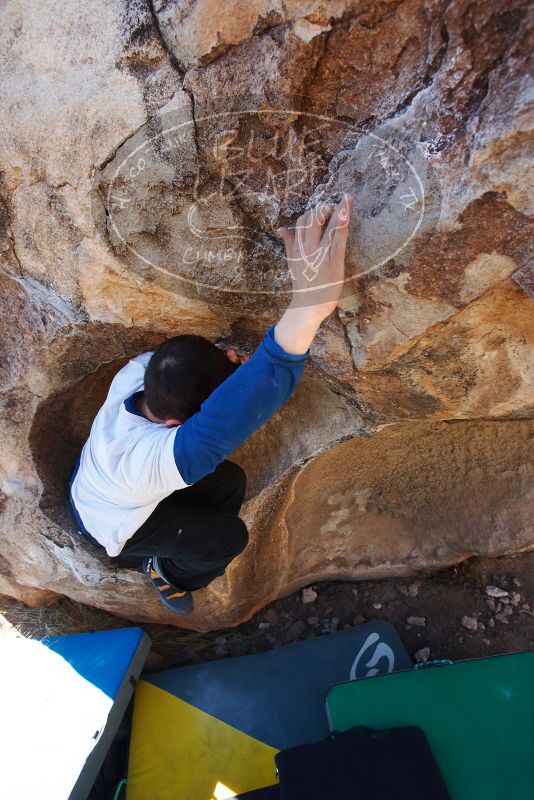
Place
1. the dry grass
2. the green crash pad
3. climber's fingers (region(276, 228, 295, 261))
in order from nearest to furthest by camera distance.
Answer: climber's fingers (region(276, 228, 295, 261)) < the green crash pad < the dry grass

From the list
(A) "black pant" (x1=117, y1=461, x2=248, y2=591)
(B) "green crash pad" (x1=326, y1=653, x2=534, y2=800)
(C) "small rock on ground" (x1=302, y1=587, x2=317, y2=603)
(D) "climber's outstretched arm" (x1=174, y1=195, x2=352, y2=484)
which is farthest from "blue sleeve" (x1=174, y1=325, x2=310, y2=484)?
(C) "small rock on ground" (x1=302, y1=587, x2=317, y2=603)

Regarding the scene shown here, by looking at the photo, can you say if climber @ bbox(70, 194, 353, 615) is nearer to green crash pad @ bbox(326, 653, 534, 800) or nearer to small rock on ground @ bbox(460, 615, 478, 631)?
green crash pad @ bbox(326, 653, 534, 800)

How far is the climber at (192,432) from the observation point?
2.97ft

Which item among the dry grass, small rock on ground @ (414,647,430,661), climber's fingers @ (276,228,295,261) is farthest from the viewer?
the dry grass

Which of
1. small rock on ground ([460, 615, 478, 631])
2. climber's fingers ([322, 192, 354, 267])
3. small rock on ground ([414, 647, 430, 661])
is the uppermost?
climber's fingers ([322, 192, 354, 267])

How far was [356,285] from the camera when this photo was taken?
3.21 feet

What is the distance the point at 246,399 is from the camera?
35.2 inches

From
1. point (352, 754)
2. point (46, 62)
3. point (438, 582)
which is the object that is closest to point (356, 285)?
point (46, 62)

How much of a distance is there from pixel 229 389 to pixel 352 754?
1.01 meters

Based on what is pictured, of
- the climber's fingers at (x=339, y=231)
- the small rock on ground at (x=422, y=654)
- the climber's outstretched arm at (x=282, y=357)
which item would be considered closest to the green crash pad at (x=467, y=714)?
the small rock on ground at (x=422, y=654)

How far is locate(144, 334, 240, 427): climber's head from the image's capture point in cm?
106

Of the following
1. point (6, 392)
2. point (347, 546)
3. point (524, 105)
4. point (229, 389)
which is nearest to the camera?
point (524, 105)

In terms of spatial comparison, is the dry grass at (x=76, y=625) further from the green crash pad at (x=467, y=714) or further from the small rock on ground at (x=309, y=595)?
the green crash pad at (x=467, y=714)

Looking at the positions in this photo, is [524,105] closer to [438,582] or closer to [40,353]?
[40,353]
